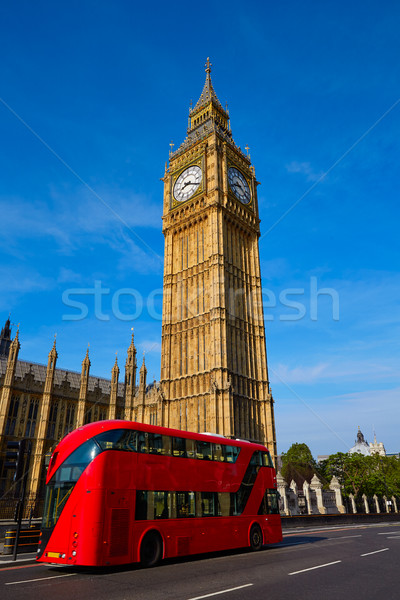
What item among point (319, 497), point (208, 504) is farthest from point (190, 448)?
point (319, 497)

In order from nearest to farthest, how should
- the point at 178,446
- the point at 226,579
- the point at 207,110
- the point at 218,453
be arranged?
the point at 226,579 → the point at 178,446 → the point at 218,453 → the point at 207,110

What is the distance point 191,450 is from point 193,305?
33.4 meters

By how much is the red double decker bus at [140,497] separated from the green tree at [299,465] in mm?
57565

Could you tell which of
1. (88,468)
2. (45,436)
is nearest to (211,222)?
(45,436)

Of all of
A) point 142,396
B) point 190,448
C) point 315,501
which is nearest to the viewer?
point 190,448

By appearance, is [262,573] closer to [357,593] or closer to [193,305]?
[357,593]

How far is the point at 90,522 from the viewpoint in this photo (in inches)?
431

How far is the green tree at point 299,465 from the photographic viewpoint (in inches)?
2766

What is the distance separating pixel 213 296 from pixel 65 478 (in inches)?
1339

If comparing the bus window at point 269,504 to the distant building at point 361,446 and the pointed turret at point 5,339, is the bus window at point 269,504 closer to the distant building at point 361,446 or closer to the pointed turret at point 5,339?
the pointed turret at point 5,339

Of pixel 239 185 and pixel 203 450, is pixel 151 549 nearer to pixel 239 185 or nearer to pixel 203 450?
pixel 203 450

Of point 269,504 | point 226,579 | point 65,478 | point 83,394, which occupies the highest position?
point 83,394

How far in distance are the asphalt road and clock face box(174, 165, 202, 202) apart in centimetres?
4422

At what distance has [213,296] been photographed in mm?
44906
